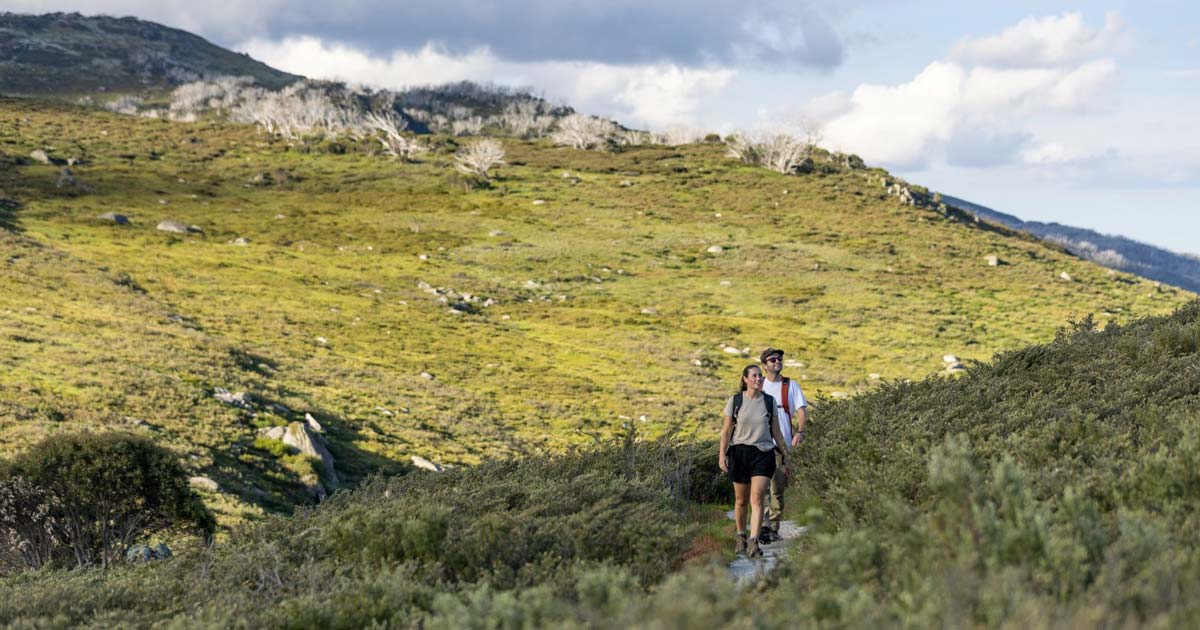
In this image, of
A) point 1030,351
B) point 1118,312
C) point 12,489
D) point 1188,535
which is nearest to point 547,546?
point 1188,535

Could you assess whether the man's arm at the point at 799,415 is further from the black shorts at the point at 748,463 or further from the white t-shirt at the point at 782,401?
the black shorts at the point at 748,463

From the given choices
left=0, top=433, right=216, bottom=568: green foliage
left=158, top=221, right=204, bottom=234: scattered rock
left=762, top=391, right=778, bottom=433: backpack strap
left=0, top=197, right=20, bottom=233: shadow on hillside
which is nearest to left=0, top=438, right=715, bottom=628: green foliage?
left=762, top=391, right=778, bottom=433: backpack strap

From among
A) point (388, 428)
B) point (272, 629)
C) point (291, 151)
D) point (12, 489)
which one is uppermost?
point (291, 151)

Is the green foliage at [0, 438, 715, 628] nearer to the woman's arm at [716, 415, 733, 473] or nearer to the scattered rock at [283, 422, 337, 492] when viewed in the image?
the woman's arm at [716, 415, 733, 473]

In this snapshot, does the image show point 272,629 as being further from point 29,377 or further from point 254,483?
point 29,377

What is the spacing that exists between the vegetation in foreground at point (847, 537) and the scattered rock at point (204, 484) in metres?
7.70

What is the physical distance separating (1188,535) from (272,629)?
582cm

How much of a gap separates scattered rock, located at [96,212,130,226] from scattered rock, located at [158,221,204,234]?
2170mm

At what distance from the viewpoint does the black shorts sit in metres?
8.38

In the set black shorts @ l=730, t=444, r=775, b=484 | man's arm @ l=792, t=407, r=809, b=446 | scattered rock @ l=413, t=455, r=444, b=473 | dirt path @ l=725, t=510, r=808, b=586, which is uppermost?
man's arm @ l=792, t=407, r=809, b=446

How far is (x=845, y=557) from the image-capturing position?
4.41 m

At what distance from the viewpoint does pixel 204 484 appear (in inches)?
667

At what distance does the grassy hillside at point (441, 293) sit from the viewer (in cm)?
2416

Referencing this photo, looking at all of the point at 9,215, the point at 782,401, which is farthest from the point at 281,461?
the point at 9,215
